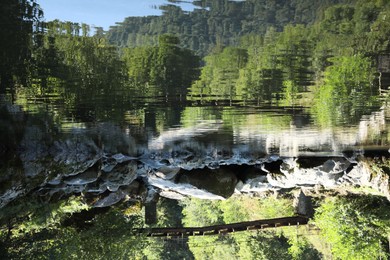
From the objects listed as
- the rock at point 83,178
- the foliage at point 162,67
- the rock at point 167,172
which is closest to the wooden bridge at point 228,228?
the rock at point 167,172

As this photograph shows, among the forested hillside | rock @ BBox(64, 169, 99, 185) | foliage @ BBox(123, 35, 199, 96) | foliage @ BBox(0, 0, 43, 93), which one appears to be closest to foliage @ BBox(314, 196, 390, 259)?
rock @ BBox(64, 169, 99, 185)

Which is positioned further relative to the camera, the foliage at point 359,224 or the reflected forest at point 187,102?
the foliage at point 359,224

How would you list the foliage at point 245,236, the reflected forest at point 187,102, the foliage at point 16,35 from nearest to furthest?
the foliage at point 16,35 < the reflected forest at point 187,102 < the foliage at point 245,236

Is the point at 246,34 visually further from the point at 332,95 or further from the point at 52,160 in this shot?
the point at 52,160

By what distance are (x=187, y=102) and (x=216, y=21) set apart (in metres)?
1.09

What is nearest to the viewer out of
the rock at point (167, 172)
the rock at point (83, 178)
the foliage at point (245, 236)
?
the rock at point (83, 178)

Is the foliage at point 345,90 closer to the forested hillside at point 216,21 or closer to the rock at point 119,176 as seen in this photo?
the forested hillside at point 216,21

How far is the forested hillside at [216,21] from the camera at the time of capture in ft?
15.0

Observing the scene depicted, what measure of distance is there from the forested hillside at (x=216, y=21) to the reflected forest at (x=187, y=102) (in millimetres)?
14

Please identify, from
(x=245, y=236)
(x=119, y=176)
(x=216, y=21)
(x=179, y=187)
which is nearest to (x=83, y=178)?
(x=119, y=176)

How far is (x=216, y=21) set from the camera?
4.74 metres

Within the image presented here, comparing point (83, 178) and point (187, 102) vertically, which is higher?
point (187, 102)

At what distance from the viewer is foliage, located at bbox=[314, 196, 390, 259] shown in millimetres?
9297

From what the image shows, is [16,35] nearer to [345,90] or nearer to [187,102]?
[187,102]
